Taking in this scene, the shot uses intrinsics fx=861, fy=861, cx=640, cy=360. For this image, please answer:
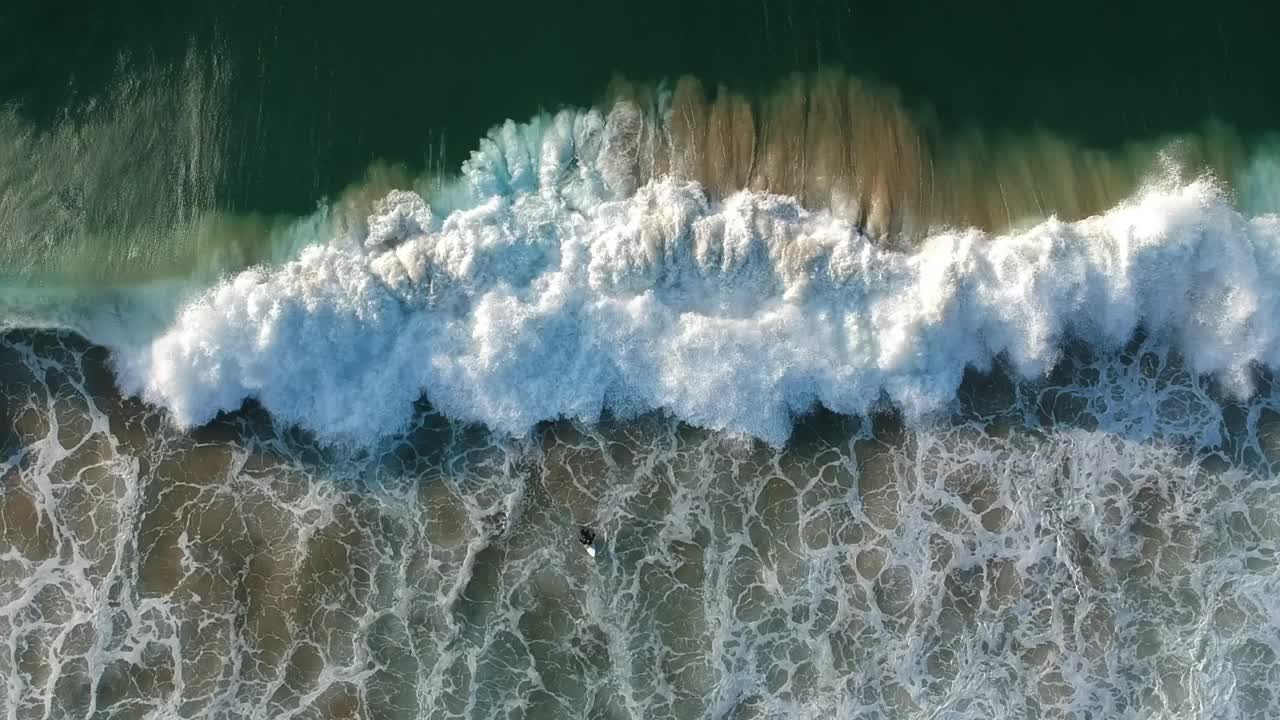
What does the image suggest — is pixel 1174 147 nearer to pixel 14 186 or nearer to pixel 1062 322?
pixel 1062 322

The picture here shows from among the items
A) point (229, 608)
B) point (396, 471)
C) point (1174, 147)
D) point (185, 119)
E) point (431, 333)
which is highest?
point (1174, 147)

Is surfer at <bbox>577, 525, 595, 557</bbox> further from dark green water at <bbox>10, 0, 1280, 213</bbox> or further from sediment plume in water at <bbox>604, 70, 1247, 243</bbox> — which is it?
dark green water at <bbox>10, 0, 1280, 213</bbox>

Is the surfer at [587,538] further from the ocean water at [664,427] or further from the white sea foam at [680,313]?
the white sea foam at [680,313]

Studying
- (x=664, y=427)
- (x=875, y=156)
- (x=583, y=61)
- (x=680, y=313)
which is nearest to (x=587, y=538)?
(x=664, y=427)

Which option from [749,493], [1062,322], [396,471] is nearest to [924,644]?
[749,493]

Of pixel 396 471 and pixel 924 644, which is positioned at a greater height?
pixel 396 471

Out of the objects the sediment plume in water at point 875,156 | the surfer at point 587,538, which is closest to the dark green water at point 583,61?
the sediment plume in water at point 875,156

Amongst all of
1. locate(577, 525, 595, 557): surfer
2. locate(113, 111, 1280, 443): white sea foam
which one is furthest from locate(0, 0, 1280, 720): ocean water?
locate(577, 525, 595, 557): surfer

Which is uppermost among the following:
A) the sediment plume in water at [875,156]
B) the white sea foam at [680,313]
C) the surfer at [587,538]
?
the sediment plume in water at [875,156]
